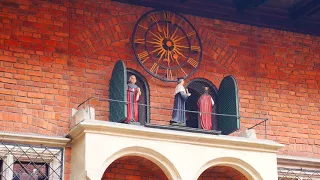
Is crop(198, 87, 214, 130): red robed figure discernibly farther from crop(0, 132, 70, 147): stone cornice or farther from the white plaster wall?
crop(0, 132, 70, 147): stone cornice

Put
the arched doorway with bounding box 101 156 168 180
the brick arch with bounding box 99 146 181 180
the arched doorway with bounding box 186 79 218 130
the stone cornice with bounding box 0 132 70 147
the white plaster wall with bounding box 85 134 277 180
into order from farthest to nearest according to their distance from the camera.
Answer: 1. the arched doorway with bounding box 186 79 218 130
2. the arched doorway with bounding box 101 156 168 180
3. the brick arch with bounding box 99 146 181 180
4. the stone cornice with bounding box 0 132 70 147
5. the white plaster wall with bounding box 85 134 277 180

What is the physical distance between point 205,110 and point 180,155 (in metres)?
0.95

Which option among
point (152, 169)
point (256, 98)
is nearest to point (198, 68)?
point (256, 98)

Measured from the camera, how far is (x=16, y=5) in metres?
9.87

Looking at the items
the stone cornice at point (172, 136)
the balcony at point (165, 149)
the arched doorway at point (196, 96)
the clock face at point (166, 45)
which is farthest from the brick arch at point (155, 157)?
the clock face at point (166, 45)

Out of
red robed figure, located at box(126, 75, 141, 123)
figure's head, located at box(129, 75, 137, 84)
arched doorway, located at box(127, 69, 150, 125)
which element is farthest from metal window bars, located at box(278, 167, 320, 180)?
figure's head, located at box(129, 75, 137, 84)

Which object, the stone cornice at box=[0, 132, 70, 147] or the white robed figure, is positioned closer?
the stone cornice at box=[0, 132, 70, 147]

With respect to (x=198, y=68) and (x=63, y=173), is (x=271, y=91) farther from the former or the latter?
(x=63, y=173)

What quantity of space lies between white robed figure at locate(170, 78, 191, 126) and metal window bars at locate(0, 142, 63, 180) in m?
1.58

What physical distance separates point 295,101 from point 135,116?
2.91 meters

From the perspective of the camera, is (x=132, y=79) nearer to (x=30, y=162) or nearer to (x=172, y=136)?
(x=172, y=136)

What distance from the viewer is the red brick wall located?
962 centimetres

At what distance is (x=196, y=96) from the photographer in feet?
35.4

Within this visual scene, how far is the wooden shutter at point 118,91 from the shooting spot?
378 inches
